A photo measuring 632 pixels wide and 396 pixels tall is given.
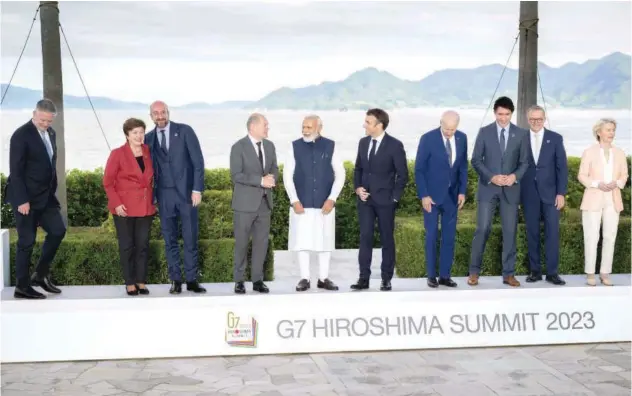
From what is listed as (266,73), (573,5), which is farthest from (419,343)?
(573,5)

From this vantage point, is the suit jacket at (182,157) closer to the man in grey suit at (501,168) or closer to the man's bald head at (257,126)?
the man's bald head at (257,126)

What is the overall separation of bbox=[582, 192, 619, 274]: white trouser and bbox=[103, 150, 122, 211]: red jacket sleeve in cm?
408

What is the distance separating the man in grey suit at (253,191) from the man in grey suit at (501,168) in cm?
187

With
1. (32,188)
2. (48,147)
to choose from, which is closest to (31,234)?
(32,188)

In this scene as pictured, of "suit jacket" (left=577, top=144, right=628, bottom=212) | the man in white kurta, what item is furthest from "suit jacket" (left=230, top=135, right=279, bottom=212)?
"suit jacket" (left=577, top=144, right=628, bottom=212)

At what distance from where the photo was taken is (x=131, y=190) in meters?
7.79

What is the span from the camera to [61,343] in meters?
7.36

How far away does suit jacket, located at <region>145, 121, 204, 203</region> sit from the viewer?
7941 millimetres

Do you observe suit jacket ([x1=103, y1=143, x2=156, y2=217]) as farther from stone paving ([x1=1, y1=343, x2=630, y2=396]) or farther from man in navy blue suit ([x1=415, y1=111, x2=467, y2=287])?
man in navy blue suit ([x1=415, y1=111, x2=467, y2=287])

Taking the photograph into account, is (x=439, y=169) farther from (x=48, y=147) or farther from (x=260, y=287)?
(x=48, y=147)

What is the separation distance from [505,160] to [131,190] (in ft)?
10.6

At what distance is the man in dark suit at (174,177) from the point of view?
26.0ft

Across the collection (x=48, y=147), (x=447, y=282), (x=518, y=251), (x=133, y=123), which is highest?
(x=133, y=123)

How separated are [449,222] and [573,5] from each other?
25.6 feet
